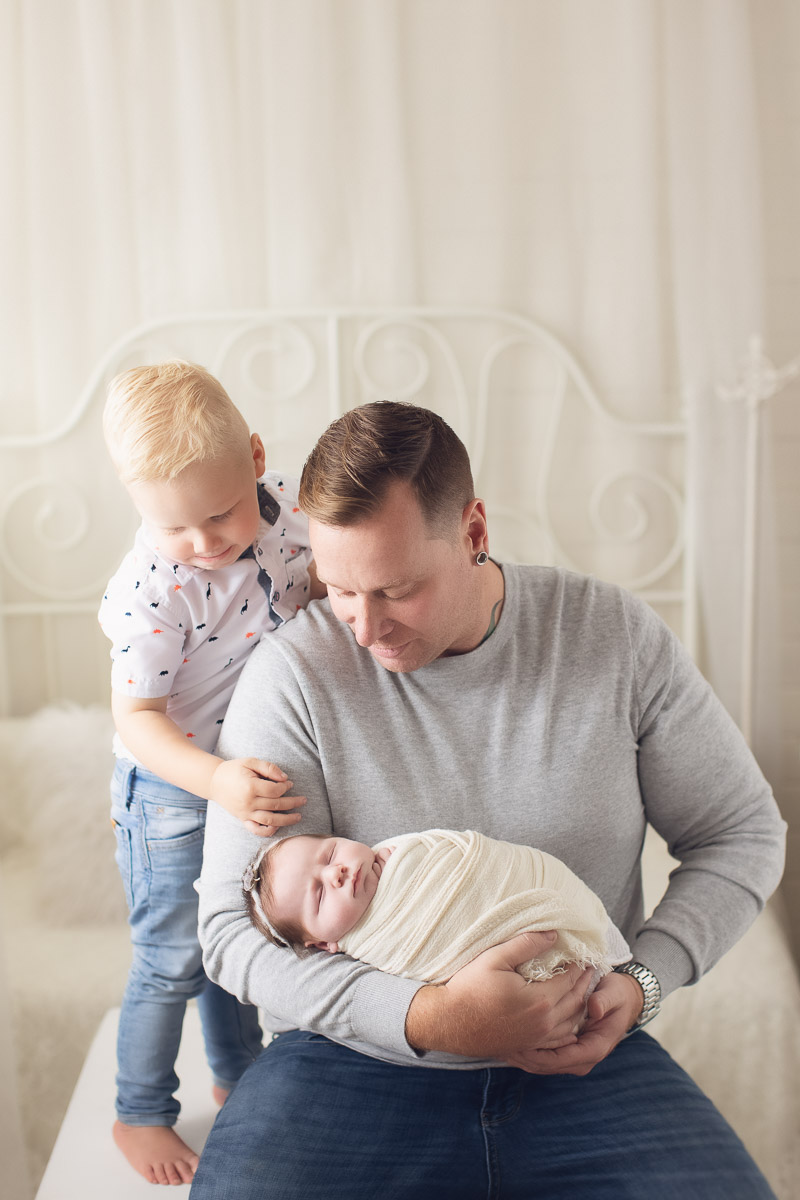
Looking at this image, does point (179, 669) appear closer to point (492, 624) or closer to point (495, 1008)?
point (492, 624)

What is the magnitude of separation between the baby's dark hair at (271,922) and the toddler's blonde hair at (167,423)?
1.54 feet

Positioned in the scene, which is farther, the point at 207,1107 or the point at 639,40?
the point at 639,40

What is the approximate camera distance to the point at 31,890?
208 cm

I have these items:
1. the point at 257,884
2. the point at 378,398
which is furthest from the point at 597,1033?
the point at 378,398

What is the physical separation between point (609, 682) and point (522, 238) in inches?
58.3

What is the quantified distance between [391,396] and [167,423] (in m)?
1.30

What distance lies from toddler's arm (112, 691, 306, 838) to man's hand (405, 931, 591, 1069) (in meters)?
0.26

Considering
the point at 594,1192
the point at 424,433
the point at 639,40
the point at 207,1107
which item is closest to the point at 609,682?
the point at 424,433

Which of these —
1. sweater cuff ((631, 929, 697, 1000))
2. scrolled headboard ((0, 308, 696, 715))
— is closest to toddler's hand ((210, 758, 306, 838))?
sweater cuff ((631, 929, 697, 1000))

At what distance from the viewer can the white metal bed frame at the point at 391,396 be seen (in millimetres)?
2365

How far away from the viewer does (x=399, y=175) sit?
2.29 metres

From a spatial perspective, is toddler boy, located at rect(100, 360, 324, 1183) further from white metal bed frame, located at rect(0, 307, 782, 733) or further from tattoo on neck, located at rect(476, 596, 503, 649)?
white metal bed frame, located at rect(0, 307, 782, 733)

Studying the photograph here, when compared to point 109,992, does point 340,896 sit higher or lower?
higher

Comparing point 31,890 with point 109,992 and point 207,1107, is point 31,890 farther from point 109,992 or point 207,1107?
point 207,1107
